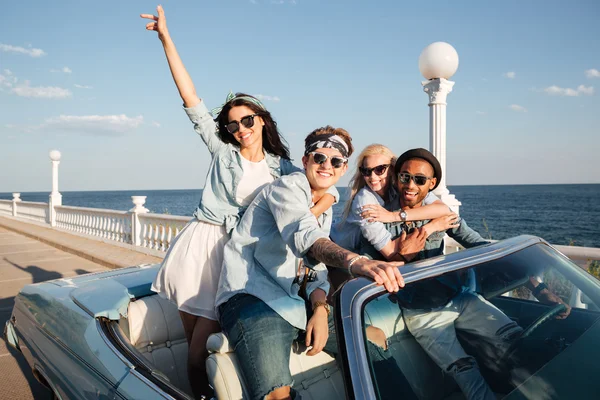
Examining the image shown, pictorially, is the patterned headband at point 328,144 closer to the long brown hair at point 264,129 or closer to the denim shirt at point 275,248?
the denim shirt at point 275,248

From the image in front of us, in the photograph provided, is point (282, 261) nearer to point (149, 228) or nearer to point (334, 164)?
point (334, 164)

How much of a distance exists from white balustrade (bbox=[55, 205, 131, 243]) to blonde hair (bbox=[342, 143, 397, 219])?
345 inches

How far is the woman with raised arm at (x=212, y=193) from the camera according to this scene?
A: 2.24 metres

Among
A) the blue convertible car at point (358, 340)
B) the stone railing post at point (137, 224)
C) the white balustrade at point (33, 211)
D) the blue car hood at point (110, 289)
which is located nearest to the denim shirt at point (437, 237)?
the blue convertible car at point (358, 340)

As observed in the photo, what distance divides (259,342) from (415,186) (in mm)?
1439

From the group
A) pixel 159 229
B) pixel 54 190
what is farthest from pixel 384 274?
pixel 54 190

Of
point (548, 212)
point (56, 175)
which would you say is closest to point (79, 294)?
point (56, 175)

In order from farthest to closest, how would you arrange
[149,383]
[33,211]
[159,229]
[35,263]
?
1. [33,211]
2. [35,263]
3. [159,229]
4. [149,383]

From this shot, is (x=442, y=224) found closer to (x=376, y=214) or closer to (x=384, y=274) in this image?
(x=376, y=214)

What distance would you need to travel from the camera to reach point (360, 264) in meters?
1.52

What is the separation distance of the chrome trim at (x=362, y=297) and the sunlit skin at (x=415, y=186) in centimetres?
94

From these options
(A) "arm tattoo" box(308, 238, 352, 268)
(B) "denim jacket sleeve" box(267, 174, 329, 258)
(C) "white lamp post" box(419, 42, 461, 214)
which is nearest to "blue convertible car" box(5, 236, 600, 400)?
(A) "arm tattoo" box(308, 238, 352, 268)

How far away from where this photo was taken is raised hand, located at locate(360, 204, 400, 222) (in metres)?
2.58

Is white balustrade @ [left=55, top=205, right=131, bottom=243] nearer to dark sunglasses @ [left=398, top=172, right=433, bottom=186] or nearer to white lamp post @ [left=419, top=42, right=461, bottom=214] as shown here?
white lamp post @ [left=419, top=42, right=461, bottom=214]
